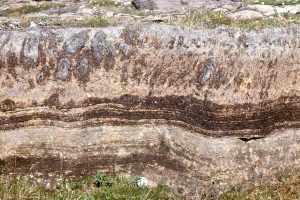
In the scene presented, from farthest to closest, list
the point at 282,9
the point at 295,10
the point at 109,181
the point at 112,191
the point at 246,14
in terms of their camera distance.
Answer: the point at 282,9 → the point at 295,10 → the point at 246,14 → the point at 109,181 → the point at 112,191

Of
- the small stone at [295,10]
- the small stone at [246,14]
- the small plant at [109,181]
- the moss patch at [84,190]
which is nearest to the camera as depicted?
the moss patch at [84,190]

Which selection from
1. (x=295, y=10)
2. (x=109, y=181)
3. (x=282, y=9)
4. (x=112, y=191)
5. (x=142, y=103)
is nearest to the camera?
(x=112, y=191)

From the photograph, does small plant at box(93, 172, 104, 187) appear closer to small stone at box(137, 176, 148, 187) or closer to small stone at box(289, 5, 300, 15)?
small stone at box(137, 176, 148, 187)

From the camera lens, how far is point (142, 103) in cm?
881

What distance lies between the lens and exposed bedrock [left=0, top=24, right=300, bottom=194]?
340 inches

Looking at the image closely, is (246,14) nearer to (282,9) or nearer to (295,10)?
(295,10)

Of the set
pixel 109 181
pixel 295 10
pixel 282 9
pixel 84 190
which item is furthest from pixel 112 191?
pixel 282 9

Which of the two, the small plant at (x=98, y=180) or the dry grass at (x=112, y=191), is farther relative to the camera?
the small plant at (x=98, y=180)

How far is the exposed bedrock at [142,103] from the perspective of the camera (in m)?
8.65

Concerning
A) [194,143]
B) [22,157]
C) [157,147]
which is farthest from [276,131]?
[22,157]

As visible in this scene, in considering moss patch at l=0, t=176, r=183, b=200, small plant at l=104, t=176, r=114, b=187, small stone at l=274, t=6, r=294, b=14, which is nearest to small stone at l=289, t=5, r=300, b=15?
small stone at l=274, t=6, r=294, b=14

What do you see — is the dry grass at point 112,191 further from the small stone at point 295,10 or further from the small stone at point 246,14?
the small stone at point 295,10

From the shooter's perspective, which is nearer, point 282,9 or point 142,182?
point 142,182

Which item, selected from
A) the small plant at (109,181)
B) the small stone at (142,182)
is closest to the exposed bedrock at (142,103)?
the small stone at (142,182)
